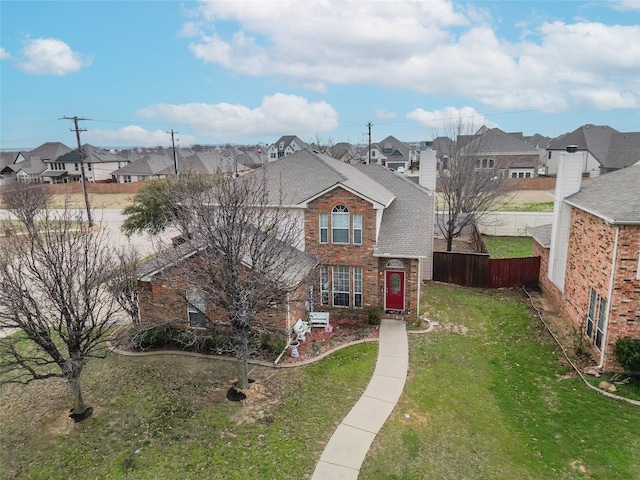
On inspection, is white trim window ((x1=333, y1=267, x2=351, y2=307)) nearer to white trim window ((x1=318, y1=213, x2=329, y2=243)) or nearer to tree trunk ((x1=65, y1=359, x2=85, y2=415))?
white trim window ((x1=318, y1=213, x2=329, y2=243))

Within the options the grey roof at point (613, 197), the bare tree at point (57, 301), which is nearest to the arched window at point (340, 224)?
the grey roof at point (613, 197)

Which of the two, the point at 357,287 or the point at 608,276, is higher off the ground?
the point at 608,276

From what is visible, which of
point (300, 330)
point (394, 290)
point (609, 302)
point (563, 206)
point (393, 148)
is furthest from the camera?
point (393, 148)

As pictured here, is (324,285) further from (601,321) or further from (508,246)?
(508,246)

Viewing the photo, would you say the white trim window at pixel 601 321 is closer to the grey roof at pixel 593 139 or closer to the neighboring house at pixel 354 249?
the neighboring house at pixel 354 249

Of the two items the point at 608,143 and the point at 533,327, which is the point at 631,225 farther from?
the point at 608,143

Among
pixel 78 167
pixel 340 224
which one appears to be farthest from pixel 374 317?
pixel 78 167
